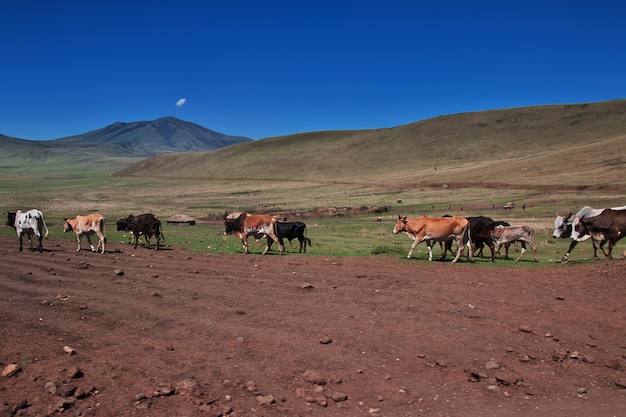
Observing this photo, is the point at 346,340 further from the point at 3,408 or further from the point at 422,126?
the point at 422,126

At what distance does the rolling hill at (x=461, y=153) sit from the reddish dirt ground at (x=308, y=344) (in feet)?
173

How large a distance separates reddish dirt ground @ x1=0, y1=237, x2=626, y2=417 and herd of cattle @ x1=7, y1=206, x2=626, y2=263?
478 centimetres

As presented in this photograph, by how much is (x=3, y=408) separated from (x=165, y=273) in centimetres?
855

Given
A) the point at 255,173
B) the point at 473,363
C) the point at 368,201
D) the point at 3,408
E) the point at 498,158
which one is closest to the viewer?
the point at 3,408

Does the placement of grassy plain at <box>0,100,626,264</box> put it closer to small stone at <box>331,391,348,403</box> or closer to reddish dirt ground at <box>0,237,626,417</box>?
reddish dirt ground at <box>0,237,626,417</box>

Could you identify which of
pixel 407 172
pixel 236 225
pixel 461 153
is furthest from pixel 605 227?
pixel 461 153

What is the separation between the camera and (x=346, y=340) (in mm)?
9258

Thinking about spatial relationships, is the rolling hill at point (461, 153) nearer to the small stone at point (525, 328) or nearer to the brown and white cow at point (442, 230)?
the brown and white cow at point (442, 230)

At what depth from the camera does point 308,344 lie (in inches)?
354

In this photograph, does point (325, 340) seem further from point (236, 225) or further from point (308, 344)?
point (236, 225)

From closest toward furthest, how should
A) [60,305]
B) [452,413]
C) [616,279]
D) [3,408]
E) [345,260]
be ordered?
[3,408], [452,413], [60,305], [616,279], [345,260]

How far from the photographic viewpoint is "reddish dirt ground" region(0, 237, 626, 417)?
710 centimetres

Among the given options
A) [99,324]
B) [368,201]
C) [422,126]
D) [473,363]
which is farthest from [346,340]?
[422,126]

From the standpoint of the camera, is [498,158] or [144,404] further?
[498,158]
